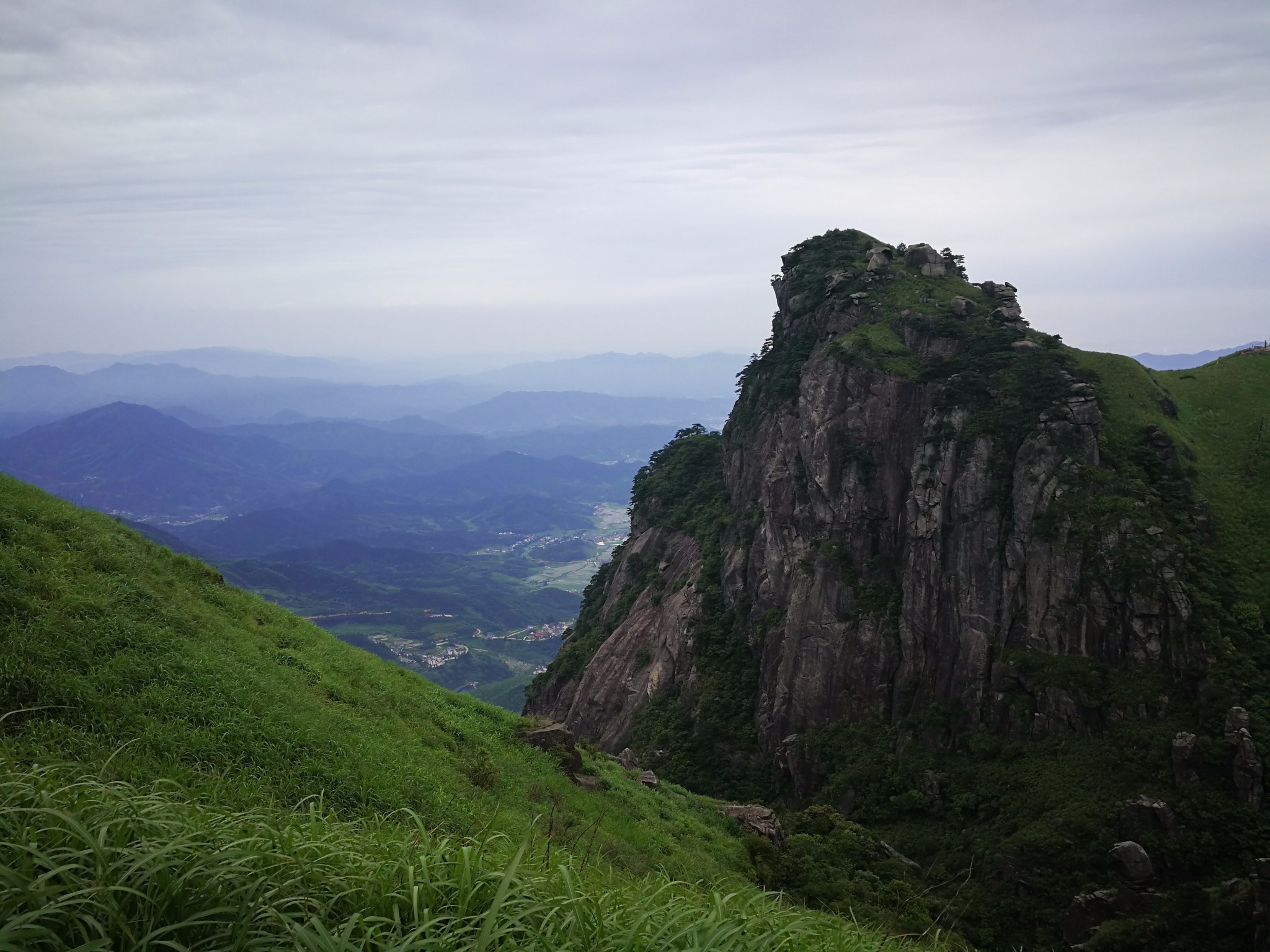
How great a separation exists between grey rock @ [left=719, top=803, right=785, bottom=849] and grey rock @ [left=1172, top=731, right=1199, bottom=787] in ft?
46.6

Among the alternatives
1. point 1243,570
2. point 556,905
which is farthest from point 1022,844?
point 556,905

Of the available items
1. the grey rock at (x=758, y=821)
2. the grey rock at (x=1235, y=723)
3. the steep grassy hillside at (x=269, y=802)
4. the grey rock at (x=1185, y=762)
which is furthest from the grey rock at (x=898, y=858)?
the grey rock at (x=1235, y=723)

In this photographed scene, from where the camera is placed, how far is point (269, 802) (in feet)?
29.7

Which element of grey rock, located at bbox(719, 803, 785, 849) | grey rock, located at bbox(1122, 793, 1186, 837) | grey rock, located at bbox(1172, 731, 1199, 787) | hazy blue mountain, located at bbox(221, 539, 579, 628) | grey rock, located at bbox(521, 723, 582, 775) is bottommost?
hazy blue mountain, located at bbox(221, 539, 579, 628)

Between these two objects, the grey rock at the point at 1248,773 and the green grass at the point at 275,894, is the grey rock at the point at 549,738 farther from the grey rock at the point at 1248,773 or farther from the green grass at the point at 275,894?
the grey rock at the point at 1248,773

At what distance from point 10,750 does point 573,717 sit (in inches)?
1736

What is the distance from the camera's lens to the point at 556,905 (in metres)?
Answer: 5.37

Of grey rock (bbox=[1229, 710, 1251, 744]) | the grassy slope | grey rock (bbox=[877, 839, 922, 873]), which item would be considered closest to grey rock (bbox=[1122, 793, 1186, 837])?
grey rock (bbox=[1229, 710, 1251, 744])

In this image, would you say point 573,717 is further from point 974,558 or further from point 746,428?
point 974,558

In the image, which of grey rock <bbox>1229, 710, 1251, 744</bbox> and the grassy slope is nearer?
grey rock <bbox>1229, 710, 1251, 744</bbox>

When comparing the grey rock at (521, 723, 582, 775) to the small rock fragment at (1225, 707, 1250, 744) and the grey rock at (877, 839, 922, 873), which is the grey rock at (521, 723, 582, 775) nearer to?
the grey rock at (877, 839, 922, 873)

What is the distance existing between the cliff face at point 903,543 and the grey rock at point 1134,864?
6.46 metres

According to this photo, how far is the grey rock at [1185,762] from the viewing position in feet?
85.9

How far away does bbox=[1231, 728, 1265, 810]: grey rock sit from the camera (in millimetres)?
24703
